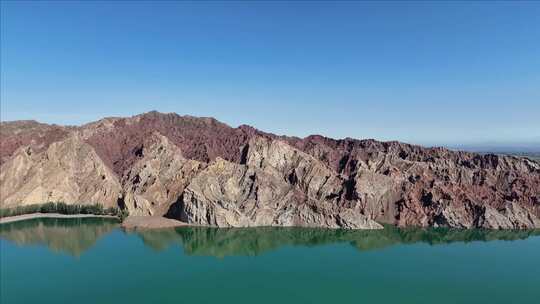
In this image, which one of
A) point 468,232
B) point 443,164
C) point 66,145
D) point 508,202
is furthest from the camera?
point 443,164

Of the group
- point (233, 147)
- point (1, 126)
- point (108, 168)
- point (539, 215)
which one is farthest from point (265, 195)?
point (1, 126)

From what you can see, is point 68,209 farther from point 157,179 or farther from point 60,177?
point 157,179

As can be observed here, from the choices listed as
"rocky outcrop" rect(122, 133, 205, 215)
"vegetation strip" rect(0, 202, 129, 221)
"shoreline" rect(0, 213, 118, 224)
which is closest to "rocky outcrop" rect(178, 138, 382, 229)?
"rocky outcrop" rect(122, 133, 205, 215)

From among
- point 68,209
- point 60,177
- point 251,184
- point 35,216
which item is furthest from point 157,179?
point 35,216

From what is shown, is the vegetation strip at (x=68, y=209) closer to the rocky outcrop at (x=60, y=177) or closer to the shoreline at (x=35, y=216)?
the shoreline at (x=35, y=216)

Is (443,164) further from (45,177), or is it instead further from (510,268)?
(45,177)

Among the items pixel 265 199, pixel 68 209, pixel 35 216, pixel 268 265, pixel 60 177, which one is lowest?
pixel 268 265
